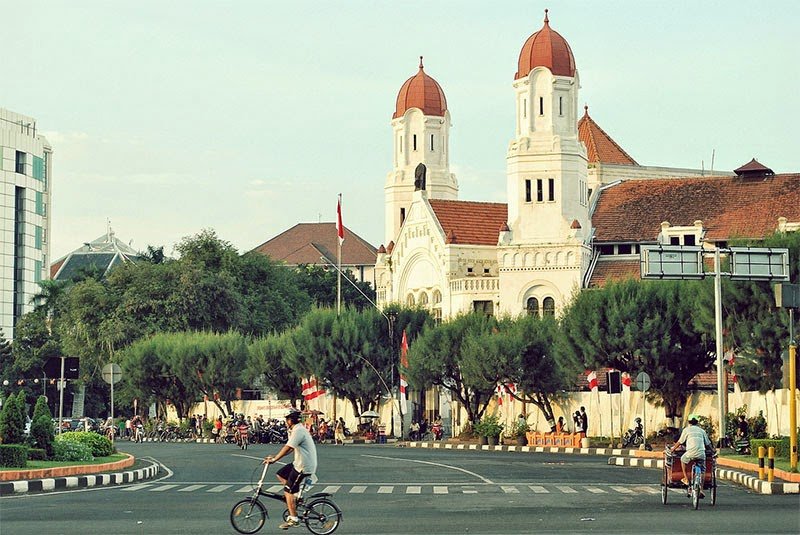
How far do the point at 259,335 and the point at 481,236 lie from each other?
19.7 metres

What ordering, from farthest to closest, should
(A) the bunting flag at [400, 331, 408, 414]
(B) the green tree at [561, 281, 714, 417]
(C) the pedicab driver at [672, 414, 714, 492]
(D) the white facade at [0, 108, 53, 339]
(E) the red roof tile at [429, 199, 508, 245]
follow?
(D) the white facade at [0, 108, 53, 339] < (E) the red roof tile at [429, 199, 508, 245] < (A) the bunting flag at [400, 331, 408, 414] < (B) the green tree at [561, 281, 714, 417] < (C) the pedicab driver at [672, 414, 714, 492]

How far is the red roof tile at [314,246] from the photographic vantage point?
15538 cm

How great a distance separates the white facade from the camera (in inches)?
4446

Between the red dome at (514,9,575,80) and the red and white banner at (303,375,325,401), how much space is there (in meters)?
19.6

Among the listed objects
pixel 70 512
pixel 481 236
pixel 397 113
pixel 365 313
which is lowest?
pixel 70 512

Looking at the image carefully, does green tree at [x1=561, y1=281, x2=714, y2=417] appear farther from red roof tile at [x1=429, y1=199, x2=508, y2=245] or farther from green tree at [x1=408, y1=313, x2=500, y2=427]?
red roof tile at [x1=429, y1=199, x2=508, y2=245]

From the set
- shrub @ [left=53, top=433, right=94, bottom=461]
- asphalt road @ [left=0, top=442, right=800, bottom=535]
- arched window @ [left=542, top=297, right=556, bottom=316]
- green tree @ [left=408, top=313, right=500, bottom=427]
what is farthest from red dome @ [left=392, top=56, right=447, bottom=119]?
shrub @ [left=53, top=433, right=94, bottom=461]

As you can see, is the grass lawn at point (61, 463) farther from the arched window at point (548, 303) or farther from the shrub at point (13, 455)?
the arched window at point (548, 303)

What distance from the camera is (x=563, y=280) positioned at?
79.6 meters

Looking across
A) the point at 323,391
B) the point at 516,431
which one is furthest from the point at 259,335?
the point at 516,431

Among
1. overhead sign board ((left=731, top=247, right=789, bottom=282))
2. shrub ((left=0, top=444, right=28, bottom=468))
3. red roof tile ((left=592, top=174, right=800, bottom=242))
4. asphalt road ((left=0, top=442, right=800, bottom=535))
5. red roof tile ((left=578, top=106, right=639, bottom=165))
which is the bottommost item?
asphalt road ((left=0, top=442, right=800, bottom=535))

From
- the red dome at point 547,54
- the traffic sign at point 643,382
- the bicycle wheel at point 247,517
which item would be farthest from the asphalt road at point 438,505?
the red dome at point 547,54

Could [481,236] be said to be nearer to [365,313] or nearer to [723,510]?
[365,313]

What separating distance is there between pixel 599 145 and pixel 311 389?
Answer: 2889cm
